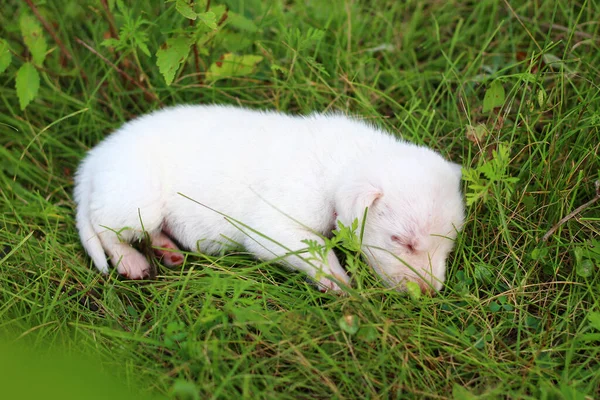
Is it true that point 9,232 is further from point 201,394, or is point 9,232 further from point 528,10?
point 528,10

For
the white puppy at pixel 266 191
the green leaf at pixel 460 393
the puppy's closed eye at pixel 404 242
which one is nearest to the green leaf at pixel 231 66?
the white puppy at pixel 266 191

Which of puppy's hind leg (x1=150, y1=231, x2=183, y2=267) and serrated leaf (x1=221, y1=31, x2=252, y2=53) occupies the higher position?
serrated leaf (x1=221, y1=31, x2=252, y2=53)

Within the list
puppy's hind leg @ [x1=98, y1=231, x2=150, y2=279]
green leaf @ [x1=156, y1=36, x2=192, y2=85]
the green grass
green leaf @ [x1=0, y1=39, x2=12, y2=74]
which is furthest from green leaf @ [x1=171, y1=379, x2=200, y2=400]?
green leaf @ [x1=0, y1=39, x2=12, y2=74]

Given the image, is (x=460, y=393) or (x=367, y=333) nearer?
(x=460, y=393)

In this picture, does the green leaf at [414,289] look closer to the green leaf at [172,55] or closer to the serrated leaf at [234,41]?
the green leaf at [172,55]

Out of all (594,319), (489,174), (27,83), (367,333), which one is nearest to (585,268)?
(594,319)

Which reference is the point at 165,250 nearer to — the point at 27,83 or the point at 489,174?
the point at 27,83

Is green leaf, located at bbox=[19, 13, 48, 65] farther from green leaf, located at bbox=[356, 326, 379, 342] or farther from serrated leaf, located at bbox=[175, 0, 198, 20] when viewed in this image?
green leaf, located at bbox=[356, 326, 379, 342]
